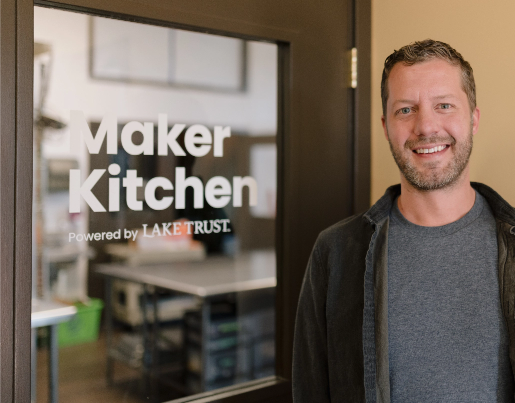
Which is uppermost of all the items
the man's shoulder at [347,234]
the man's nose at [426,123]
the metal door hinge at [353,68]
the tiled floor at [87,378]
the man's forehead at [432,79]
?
the metal door hinge at [353,68]

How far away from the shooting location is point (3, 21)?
1237 millimetres

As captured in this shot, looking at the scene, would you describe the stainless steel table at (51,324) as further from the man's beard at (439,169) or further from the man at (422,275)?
the man's beard at (439,169)

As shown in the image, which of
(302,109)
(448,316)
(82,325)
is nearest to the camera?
(448,316)

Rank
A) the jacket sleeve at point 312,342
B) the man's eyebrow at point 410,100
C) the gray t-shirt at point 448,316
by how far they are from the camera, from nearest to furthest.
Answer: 1. the gray t-shirt at point 448,316
2. the man's eyebrow at point 410,100
3. the jacket sleeve at point 312,342

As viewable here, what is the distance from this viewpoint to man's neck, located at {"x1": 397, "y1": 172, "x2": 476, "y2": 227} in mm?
1260

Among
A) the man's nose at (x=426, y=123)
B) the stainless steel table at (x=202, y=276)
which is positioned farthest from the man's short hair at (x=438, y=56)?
the stainless steel table at (x=202, y=276)

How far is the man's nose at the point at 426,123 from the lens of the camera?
1.25 m

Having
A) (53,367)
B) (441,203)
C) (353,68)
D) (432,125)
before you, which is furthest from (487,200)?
(53,367)

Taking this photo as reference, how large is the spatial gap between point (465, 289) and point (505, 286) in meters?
0.08

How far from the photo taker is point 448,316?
3.89ft

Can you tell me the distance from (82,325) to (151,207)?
1.16 ft

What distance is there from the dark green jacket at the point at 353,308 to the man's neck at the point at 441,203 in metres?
0.06

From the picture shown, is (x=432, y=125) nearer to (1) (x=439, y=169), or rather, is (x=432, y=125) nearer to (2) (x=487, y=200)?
(1) (x=439, y=169)

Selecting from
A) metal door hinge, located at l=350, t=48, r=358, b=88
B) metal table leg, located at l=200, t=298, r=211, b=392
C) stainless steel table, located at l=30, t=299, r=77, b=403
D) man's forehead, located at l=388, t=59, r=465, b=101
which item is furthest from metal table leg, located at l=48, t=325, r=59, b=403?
metal door hinge, located at l=350, t=48, r=358, b=88
